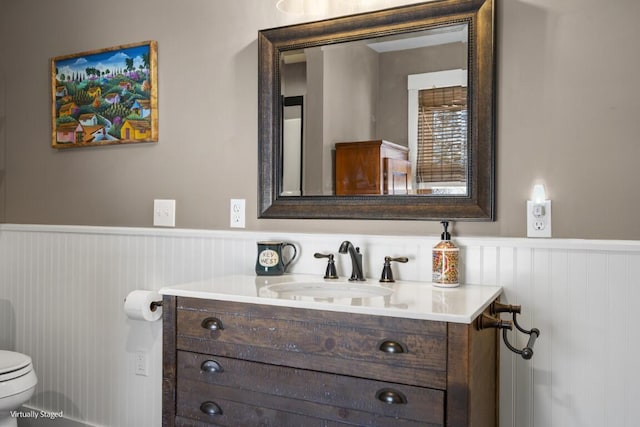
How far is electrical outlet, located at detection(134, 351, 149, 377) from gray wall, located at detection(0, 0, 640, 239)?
0.57 meters

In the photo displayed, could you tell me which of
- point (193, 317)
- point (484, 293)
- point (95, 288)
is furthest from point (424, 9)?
point (95, 288)

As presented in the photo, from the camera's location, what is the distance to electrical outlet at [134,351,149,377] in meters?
2.37

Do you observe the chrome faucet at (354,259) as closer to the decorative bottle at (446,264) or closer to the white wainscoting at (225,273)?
the white wainscoting at (225,273)

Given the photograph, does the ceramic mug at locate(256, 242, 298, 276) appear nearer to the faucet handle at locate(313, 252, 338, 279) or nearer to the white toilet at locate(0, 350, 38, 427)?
the faucet handle at locate(313, 252, 338, 279)

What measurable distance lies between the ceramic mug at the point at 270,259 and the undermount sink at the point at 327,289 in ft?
0.57

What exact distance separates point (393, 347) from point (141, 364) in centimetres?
141

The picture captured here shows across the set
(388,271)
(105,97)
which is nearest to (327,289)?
(388,271)

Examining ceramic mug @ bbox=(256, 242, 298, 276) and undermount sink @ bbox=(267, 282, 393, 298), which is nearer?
undermount sink @ bbox=(267, 282, 393, 298)

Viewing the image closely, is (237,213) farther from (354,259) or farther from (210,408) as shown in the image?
(210,408)

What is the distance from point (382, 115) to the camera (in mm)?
1889

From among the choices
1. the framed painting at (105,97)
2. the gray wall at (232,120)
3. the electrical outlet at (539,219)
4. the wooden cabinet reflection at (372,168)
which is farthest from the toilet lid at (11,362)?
the electrical outlet at (539,219)

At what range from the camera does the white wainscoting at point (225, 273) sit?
1618mm

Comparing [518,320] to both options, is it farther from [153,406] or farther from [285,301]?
[153,406]

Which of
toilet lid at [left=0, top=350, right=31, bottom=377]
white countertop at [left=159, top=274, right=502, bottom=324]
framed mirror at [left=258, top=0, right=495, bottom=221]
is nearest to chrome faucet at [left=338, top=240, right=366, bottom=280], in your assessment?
white countertop at [left=159, top=274, right=502, bottom=324]
